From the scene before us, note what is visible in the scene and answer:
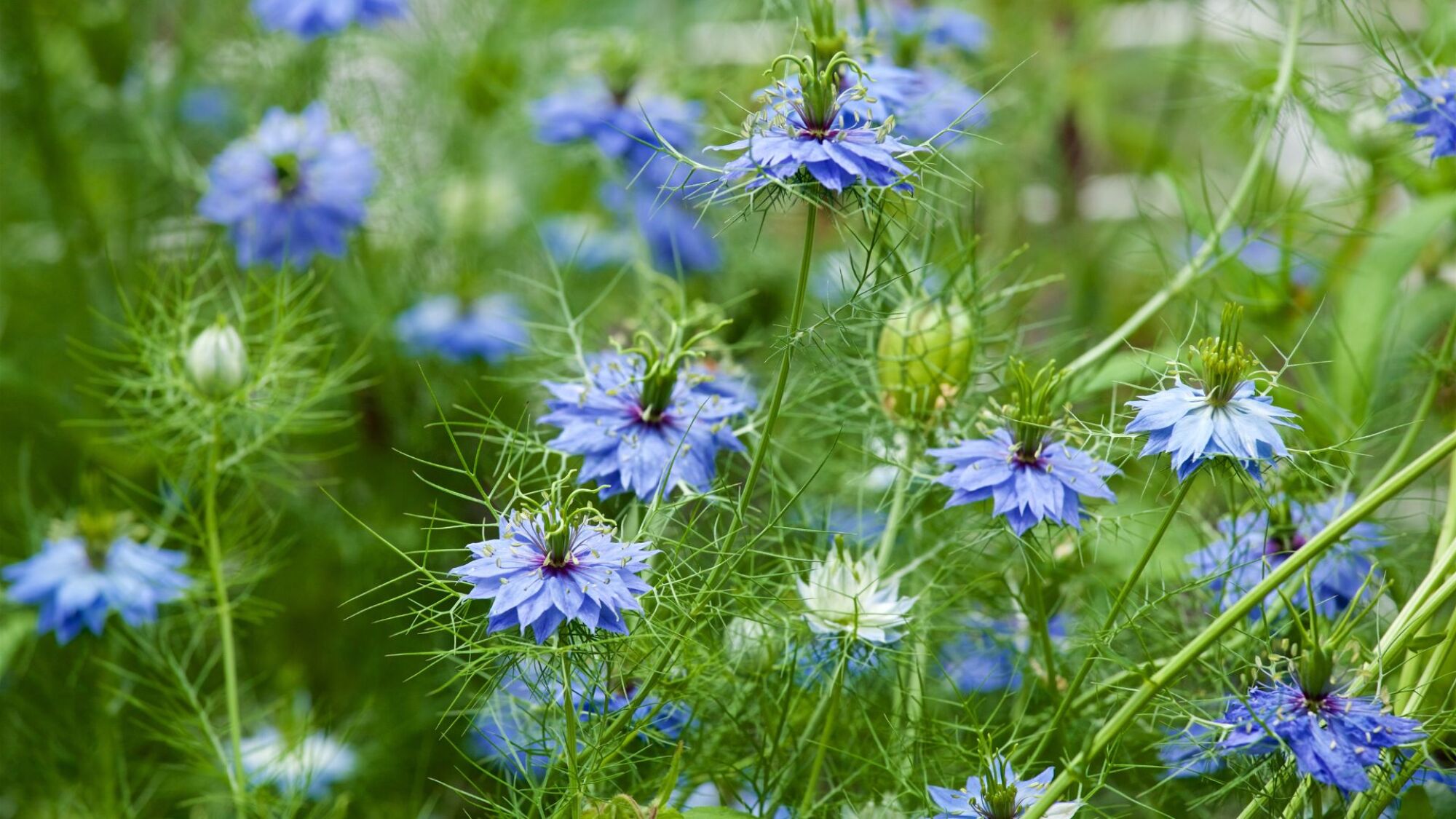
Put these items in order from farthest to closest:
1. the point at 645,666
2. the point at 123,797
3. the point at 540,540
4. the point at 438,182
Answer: the point at 438,182
the point at 123,797
the point at 645,666
the point at 540,540

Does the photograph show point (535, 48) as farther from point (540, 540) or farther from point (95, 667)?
point (540, 540)

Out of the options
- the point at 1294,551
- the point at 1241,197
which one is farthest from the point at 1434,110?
the point at 1294,551

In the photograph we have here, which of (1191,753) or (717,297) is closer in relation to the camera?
(1191,753)

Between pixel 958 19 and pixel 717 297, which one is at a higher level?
pixel 958 19

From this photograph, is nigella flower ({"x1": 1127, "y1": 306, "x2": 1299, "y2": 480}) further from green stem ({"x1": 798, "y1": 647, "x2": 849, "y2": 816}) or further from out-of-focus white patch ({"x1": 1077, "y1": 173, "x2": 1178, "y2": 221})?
out-of-focus white patch ({"x1": 1077, "y1": 173, "x2": 1178, "y2": 221})

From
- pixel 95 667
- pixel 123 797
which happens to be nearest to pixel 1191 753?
pixel 123 797

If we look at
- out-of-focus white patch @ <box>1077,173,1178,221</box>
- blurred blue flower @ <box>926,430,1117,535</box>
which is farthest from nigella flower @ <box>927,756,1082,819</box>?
out-of-focus white patch @ <box>1077,173,1178,221</box>
